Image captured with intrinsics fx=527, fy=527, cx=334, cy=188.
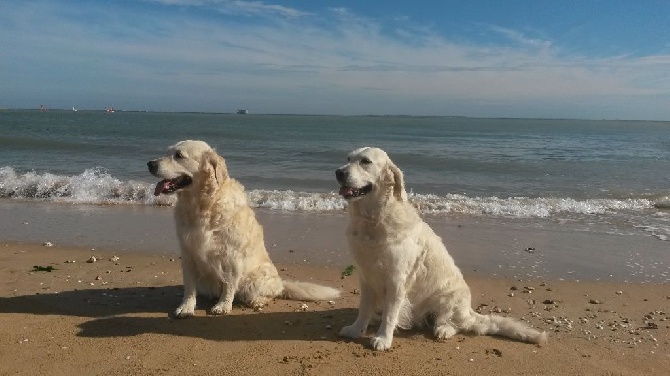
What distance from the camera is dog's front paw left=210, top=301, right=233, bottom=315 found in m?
5.34

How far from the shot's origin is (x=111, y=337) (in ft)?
15.3

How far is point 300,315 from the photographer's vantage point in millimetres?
5434

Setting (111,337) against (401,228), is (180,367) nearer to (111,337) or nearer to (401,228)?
(111,337)

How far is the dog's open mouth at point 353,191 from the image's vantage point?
444 centimetres

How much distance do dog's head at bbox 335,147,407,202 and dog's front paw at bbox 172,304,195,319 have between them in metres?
2.05

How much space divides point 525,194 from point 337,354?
12423 mm

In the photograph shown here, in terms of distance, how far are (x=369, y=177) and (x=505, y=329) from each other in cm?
Result: 193

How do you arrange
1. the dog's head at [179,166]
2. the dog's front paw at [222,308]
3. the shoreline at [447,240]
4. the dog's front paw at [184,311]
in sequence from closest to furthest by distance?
the dog's head at [179,166]
the dog's front paw at [184,311]
the dog's front paw at [222,308]
the shoreline at [447,240]

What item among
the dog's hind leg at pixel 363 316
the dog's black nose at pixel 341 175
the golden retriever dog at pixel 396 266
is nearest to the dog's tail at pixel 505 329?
the golden retriever dog at pixel 396 266

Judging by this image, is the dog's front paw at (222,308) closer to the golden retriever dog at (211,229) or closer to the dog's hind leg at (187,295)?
the golden retriever dog at (211,229)

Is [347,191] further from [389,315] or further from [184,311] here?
[184,311]

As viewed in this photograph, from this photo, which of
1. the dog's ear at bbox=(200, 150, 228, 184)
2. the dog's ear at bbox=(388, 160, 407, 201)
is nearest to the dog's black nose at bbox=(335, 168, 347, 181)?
the dog's ear at bbox=(388, 160, 407, 201)

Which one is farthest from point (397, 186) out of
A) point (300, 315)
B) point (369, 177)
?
point (300, 315)

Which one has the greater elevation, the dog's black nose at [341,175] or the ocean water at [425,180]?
the dog's black nose at [341,175]
